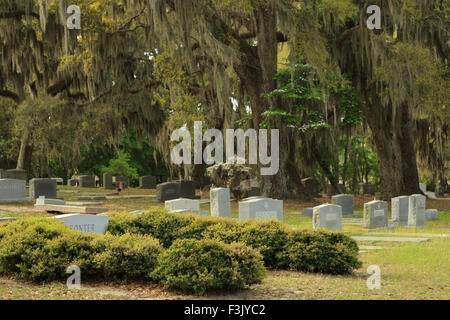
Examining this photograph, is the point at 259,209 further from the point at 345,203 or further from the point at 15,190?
the point at 15,190

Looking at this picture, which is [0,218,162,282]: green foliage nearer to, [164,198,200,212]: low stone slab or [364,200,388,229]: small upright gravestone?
[164,198,200,212]: low stone slab

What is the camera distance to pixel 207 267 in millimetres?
7859

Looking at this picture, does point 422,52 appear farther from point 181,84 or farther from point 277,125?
point 181,84

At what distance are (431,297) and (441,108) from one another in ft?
55.9

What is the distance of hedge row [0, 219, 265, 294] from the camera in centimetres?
780

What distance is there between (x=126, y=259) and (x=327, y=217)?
6.44m

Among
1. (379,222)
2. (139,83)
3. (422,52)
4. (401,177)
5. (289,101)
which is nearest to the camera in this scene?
(379,222)

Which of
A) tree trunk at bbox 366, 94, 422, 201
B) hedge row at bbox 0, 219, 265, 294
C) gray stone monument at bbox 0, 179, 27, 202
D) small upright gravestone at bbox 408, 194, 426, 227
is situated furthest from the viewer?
tree trunk at bbox 366, 94, 422, 201

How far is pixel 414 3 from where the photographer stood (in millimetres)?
22984

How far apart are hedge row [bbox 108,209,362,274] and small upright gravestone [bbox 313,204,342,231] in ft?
12.3

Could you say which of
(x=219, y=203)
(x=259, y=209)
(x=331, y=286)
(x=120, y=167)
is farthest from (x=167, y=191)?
(x=120, y=167)

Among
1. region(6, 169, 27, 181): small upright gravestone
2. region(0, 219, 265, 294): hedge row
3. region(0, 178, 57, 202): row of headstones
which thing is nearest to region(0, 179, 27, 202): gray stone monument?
region(0, 178, 57, 202): row of headstones

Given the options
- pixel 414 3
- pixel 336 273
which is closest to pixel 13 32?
pixel 414 3

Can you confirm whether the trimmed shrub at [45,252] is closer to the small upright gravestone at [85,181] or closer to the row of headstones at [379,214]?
the row of headstones at [379,214]
